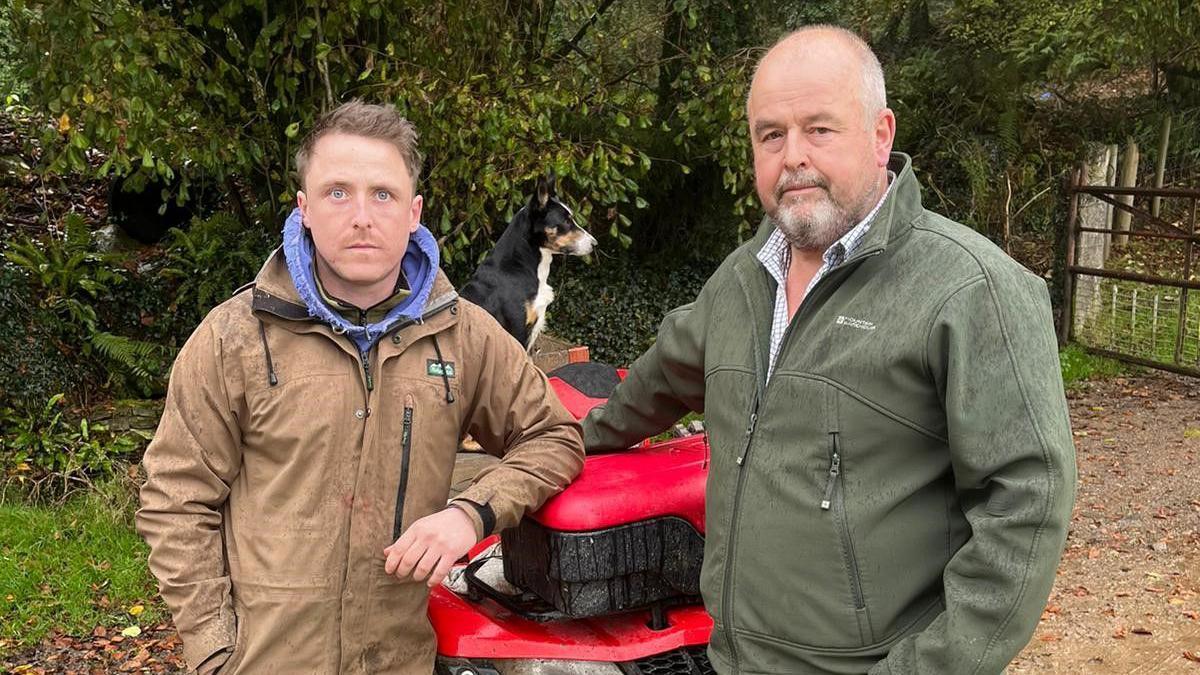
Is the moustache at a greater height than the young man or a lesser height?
greater

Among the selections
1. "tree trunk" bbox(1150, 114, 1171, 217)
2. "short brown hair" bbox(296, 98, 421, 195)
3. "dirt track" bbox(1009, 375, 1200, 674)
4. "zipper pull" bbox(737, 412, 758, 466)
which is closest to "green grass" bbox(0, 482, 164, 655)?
"short brown hair" bbox(296, 98, 421, 195)

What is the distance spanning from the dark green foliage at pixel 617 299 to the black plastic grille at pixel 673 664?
7589 mm

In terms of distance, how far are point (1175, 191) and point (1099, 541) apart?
4295mm

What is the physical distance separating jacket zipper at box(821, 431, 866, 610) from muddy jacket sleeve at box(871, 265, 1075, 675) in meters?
0.14

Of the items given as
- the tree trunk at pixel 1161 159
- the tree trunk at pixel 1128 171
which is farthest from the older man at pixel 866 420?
the tree trunk at pixel 1161 159

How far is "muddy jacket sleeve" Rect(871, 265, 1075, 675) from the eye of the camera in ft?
5.52

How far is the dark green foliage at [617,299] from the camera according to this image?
10.1m

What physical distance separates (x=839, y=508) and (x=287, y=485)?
1.03 m

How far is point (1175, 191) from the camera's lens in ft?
29.6

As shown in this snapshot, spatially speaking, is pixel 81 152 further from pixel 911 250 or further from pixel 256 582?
pixel 911 250

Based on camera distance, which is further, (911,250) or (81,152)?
(81,152)

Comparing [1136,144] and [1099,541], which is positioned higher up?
[1136,144]

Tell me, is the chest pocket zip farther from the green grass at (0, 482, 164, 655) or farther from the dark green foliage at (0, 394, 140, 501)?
the dark green foliage at (0, 394, 140, 501)

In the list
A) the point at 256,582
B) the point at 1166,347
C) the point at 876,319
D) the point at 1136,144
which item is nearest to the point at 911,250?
the point at 876,319
